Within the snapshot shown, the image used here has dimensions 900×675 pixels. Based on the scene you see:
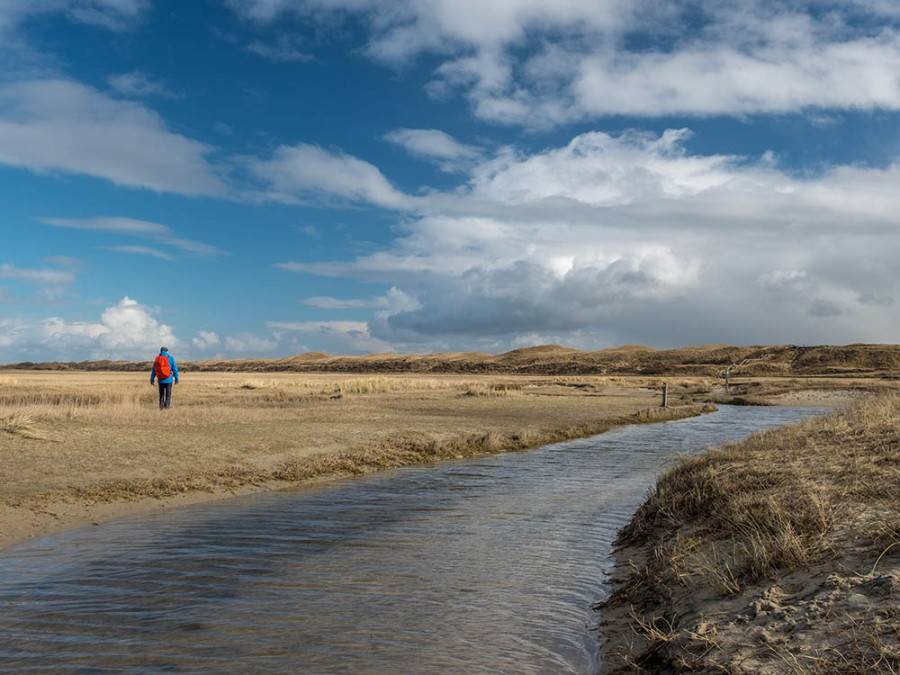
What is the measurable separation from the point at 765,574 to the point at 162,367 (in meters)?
21.2

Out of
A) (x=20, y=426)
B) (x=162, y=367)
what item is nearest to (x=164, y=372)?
(x=162, y=367)

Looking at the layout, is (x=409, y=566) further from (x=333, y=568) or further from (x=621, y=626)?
(x=621, y=626)

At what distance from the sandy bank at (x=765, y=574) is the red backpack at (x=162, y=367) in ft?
58.7

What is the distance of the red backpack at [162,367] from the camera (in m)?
22.4

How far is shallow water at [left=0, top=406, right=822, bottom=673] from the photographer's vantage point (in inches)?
224

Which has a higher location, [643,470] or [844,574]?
[844,574]

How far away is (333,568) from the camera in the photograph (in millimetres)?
8125

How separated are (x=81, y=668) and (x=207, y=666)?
105 centimetres

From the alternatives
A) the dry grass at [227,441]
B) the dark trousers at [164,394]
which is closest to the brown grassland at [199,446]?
the dry grass at [227,441]

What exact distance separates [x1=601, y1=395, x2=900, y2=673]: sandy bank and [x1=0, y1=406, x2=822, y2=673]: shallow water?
623 millimetres

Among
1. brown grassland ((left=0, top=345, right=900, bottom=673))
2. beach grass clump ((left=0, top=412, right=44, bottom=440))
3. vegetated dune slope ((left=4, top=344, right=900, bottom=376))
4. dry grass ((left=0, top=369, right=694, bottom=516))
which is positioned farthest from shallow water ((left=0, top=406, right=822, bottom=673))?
vegetated dune slope ((left=4, top=344, right=900, bottom=376))

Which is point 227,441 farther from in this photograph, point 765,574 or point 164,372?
point 765,574

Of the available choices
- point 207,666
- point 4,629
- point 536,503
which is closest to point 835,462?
point 536,503

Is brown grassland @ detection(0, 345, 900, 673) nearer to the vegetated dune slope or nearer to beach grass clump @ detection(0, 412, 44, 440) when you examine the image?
beach grass clump @ detection(0, 412, 44, 440)
